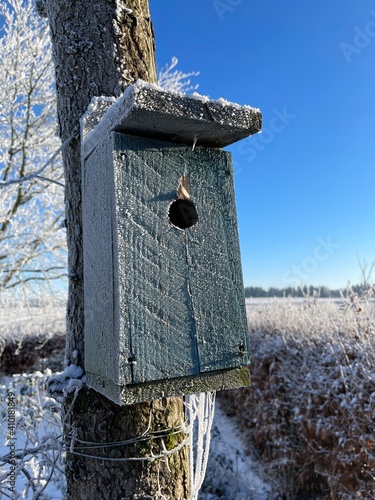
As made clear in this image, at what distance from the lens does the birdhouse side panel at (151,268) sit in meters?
1.13

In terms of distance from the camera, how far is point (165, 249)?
3.94 ft

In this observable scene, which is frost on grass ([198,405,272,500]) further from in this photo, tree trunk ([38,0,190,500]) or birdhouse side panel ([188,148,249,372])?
birdhouse side panel ([188,148,249,372])

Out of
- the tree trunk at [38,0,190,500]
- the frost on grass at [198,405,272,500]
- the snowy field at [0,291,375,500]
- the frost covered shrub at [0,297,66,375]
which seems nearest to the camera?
the tree trunk at [38,0,190,500]

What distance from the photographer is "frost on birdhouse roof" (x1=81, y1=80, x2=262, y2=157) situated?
107 centimetres

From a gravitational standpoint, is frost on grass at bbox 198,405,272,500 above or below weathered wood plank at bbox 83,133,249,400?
below

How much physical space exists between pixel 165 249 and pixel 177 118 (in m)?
0.37

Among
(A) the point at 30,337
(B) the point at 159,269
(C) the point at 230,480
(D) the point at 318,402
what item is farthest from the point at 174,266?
(A) the point at 30,337

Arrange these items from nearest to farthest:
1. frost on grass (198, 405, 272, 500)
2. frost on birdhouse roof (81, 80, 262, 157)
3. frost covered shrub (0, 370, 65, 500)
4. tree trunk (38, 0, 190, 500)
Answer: frost on birdhouse roof (81, 80, 262, 157) < tree trunk (38, 0, 190, 500) < frost covered shrub (0, 370, 65, 500) < frost on grass (198, 405, 272, 500)

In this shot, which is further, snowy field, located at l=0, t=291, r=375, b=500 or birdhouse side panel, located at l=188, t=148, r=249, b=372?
snowy field, located at l=0, t=291, r=375, b=500

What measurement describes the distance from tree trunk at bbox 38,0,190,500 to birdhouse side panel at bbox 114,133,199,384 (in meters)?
0.28

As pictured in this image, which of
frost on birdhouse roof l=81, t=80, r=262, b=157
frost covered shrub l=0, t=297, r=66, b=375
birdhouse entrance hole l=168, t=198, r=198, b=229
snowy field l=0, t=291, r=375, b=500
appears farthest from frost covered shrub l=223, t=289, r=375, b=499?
frost covered shrub l=0, t=297, r=66, b=375

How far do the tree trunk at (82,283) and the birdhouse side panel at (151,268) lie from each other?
284 millimetres

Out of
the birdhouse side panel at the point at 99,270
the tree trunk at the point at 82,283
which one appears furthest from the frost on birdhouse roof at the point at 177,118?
the tree trunk at the point at 82,283

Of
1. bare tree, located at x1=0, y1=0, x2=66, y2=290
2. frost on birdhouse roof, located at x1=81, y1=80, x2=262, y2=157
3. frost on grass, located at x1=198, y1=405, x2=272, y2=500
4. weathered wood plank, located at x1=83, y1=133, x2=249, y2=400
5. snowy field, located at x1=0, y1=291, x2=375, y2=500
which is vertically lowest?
frost on grass, located at x1=198, y1=405, x2=272, y2=500
